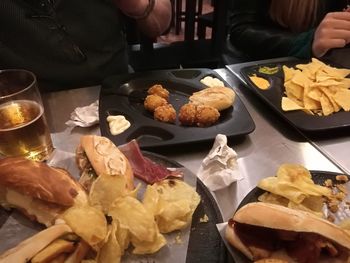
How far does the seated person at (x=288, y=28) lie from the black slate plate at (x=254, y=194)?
2.31 ft

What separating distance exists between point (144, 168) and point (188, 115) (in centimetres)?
24

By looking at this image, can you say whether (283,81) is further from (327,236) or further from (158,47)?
(158,47)

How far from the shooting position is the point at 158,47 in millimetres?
2096

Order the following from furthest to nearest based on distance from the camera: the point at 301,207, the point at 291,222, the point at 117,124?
the point at 117,124
the point at 301,207
the point at 291,222

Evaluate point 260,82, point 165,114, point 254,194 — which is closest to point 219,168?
point 254,194

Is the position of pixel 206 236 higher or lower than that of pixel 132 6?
lower

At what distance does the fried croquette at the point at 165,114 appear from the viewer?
95 centimetres

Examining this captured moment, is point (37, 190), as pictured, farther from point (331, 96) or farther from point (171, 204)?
point (331, 96)

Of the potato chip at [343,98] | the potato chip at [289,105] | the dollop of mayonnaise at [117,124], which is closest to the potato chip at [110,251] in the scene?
the dollop of mayonnaise at [117,124]

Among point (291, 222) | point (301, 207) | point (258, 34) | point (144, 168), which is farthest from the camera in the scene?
point (258, 34)

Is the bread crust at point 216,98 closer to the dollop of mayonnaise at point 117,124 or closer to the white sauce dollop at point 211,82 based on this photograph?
the white sauce dollop at point 211,82

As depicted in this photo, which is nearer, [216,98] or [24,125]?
[24,125]

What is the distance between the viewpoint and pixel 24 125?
761mm

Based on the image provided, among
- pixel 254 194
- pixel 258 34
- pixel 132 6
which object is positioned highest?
pixel 132 6
